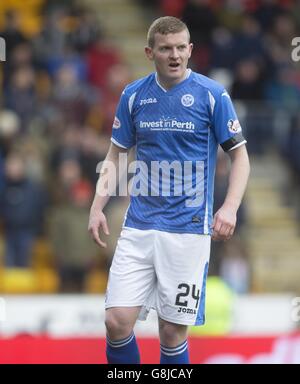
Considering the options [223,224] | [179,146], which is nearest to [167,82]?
[179,146]

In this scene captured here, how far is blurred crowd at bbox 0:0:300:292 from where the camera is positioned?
1373 cm

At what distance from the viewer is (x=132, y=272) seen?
23.8 ft

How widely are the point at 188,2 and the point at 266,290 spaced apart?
4.48 metres

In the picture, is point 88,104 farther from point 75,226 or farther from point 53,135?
point 75,226

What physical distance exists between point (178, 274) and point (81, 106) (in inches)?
303

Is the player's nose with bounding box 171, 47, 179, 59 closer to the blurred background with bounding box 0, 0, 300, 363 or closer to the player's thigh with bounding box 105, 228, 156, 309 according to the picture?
the player's thigh with bounding box 105, 228, 156, 309

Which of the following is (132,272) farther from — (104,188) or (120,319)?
(104,188)

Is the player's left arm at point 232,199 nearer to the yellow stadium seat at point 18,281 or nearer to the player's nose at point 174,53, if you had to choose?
the player's nose at point 174,53

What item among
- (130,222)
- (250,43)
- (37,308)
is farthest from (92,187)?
(130,222)

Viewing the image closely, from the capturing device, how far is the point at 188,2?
16875mm

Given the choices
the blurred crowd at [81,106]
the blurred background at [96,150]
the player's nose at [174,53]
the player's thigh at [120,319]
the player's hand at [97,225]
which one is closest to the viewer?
the player's nose at [174,53]

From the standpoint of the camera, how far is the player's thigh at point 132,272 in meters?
7.24

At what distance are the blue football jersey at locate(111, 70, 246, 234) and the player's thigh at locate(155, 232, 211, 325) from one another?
0.08 metres

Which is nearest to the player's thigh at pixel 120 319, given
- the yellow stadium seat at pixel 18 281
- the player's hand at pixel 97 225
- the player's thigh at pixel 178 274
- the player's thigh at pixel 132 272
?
the player's thigh at pixel 132 272
